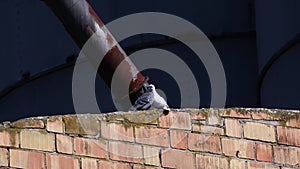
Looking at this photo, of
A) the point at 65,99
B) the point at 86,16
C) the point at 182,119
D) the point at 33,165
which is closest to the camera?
the point at 33,165

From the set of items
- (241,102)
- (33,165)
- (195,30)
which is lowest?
(33,165)

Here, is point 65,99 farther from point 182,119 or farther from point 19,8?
point 182,119

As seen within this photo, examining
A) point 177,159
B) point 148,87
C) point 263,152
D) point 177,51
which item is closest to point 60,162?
point 177,159

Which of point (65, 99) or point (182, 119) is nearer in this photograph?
point (182, 119)

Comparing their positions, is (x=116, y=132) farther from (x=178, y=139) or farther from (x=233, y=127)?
(x=233, y=127)

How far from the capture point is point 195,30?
940 cm

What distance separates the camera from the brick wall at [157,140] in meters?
4.55

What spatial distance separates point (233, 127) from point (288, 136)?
0.28 m

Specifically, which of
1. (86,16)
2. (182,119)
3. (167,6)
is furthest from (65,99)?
(182,119)

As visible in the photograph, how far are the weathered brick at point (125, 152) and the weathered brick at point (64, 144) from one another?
7.9 inches

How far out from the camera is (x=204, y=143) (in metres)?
4.80

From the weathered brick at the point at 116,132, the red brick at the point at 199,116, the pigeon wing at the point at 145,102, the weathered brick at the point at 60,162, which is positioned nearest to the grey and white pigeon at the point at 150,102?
the pigeon wing at the point at 145,102

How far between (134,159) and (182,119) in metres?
0.33

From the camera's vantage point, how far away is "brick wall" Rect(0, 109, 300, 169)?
4.55m
